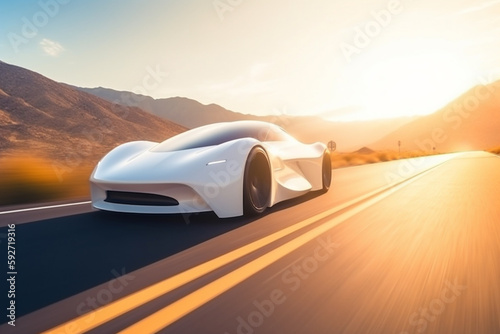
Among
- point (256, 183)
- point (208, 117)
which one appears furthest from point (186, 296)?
point (208, 117)

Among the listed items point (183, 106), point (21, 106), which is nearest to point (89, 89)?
point (183, 106)

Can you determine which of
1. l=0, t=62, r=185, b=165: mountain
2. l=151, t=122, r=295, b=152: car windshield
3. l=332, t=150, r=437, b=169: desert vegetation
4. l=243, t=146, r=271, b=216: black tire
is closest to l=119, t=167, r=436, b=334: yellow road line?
l=243, t=146, r=271, b=216: black tire

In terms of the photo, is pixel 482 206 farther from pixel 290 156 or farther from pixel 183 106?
pixel 183 106

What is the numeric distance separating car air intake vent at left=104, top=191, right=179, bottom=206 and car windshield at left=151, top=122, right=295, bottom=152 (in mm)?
912

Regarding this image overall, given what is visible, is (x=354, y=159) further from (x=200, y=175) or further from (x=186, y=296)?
(x=186, y=296)

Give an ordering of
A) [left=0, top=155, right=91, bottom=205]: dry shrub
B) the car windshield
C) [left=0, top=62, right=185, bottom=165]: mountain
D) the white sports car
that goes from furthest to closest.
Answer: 1. [left=0, top=62, right=185, bottom=165]: mountain
2. [left=0, top=155, right=91, bottom=205]: dry shrub
3. the car windshield
4. the white sports car

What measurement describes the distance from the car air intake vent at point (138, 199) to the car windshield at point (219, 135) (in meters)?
0.91

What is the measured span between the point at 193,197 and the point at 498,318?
309cm

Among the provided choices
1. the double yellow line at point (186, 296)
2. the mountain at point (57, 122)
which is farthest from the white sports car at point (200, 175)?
the mountain at point (57, 122)

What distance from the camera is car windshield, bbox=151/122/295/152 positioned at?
229 inches

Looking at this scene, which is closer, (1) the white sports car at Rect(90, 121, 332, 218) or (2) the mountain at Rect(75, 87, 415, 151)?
(1) the white sports car at Rect(90, 121, 332, 218)

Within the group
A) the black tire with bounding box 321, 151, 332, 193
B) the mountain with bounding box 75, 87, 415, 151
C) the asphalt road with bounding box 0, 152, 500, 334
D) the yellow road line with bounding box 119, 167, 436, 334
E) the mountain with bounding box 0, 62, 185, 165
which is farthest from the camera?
the mountain with bounding box 75, 87, 415, 151

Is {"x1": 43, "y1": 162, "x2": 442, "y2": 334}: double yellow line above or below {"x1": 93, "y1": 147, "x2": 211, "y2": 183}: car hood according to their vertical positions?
below

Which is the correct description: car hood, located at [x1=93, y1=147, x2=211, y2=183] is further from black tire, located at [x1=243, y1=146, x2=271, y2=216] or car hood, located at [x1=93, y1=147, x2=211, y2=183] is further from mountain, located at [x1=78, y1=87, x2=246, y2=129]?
mountain, located at [x1=78, y1=87, x2=246, y2=129]
